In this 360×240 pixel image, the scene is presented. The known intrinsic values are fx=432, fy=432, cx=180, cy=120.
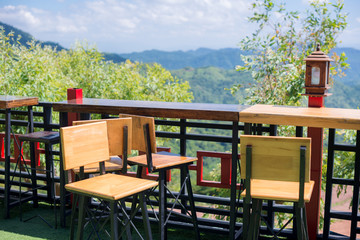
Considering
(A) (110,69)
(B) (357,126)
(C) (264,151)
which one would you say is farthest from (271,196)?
(A) (110,69)

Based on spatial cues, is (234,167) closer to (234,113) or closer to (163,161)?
(234,113)

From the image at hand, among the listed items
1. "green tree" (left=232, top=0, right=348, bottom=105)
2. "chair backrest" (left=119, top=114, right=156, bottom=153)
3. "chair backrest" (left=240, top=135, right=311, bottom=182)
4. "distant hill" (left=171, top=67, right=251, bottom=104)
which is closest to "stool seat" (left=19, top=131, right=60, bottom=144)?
"chair backrest" (left=119, top=114, right=156, bottom=153)

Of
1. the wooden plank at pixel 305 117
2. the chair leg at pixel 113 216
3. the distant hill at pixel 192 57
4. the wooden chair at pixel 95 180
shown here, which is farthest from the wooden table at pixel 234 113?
the distant hill at pixel 192 57

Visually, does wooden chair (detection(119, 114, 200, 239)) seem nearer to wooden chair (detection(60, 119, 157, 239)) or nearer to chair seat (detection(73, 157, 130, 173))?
chair seat (detection(73, 157, 130, 173))

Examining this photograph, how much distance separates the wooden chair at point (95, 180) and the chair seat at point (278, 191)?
64cm

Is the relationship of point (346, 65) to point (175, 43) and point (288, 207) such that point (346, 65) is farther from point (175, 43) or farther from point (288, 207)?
point (175, 43)

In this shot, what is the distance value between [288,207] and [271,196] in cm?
125

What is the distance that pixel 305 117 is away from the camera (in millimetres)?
2922

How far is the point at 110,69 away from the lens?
29109mm

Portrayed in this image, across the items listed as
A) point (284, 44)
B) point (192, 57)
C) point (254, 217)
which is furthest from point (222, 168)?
point (192, 57)

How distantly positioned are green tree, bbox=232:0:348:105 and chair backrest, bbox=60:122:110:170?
5.96 meters

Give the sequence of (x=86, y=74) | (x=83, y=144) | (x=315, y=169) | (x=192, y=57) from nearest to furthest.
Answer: (x=83, y=144) < (x=315, y=169) < (x=86, y=74) < (x=192, y=57)

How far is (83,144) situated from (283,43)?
8211 millimetres

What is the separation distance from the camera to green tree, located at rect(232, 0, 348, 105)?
8859 mm
